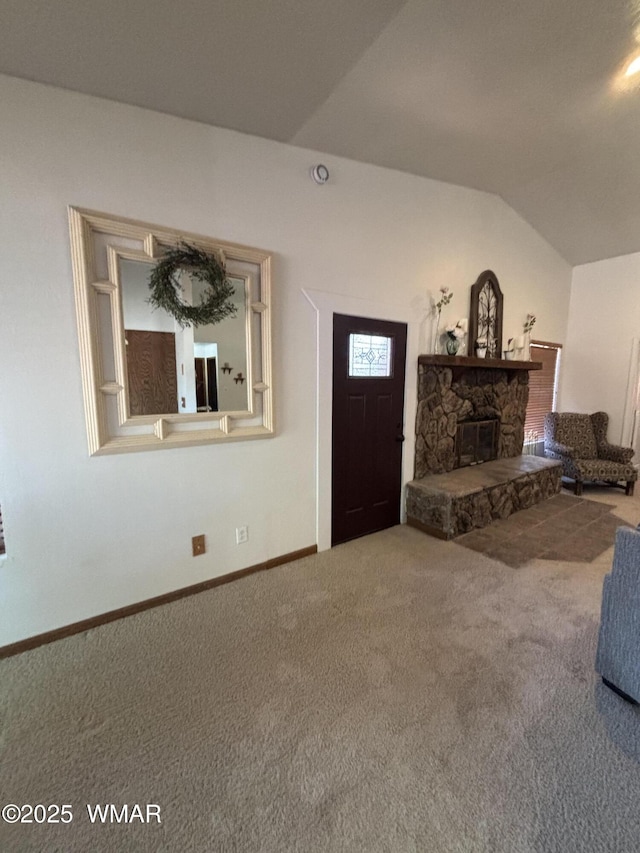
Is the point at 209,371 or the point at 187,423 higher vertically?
the point at 209,371

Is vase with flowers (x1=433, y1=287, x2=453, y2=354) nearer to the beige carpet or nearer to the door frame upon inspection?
the door frame

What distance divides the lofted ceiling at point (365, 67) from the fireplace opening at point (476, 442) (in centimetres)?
250

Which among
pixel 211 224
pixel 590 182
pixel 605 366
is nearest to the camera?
pixel 211 224

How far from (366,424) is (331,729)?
2107 millimetres

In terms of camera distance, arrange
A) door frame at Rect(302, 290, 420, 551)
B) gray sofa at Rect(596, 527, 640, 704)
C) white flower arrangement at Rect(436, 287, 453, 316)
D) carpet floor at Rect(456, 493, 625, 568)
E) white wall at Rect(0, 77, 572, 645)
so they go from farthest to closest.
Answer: white flower arrangement at Rect(436, 287, 453, 316), carpet floor at Rect(456, 493, 625, 568), door frame at Rect(302, 290, 420, 551), white wall at Rect(0, 77, 572, 645), gray sofa at Rect(596, 527, 640, 704)

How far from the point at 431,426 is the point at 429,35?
2.70 m

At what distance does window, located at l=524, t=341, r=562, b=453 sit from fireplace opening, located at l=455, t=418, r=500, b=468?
97 centimetres

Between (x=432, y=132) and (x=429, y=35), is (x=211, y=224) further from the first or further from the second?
(x=432, y=132)

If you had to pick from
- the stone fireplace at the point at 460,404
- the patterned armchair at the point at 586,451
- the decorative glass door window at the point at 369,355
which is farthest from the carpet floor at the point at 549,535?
the decorative glass door window at the point at 369,355

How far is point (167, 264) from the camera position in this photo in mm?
2010

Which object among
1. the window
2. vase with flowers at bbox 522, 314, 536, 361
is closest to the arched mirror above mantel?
vase with flowers at bbox 522, 314, 536, 361

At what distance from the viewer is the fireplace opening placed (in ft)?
12.8

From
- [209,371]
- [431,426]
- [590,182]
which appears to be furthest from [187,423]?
[590,182]

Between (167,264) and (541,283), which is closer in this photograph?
(167,264)
